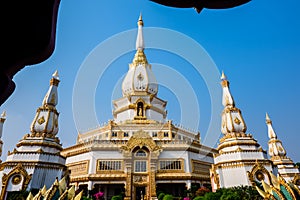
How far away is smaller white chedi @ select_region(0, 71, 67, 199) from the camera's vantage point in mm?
20125

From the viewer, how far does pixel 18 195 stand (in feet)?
62.3

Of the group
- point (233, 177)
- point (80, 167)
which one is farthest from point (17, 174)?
point (233, 177)

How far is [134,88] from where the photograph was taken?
42344 mm

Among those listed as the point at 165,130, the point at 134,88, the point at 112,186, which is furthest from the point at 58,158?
the point at 134,88

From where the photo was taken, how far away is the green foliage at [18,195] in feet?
60.8

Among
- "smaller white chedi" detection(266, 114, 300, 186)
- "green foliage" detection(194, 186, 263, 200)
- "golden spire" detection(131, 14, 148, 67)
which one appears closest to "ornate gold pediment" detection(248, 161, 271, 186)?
"green foliage" detection(194, 186, 263, 200)

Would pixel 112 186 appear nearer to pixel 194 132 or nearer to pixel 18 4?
pixel 194 132

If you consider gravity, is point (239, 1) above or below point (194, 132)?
below

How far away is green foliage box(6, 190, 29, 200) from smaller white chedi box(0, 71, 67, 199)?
32cm

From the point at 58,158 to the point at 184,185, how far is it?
1581 cm

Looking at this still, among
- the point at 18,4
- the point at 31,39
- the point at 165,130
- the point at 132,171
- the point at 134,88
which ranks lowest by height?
the point at 31,39

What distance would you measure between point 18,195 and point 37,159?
3.49 meters

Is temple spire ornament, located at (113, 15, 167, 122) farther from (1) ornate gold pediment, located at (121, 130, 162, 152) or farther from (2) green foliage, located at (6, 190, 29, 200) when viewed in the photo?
(2) green foliage, located at (6, 190, 29, 200)

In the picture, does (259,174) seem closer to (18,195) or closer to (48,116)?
(18,195)
